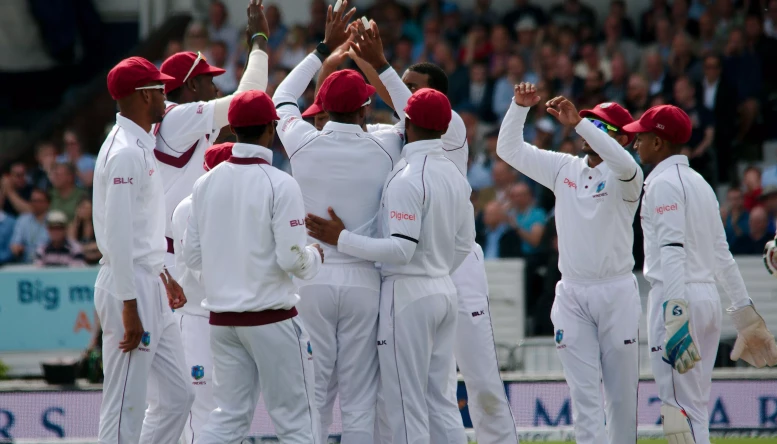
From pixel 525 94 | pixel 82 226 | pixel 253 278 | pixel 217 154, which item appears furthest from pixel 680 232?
pixel 82 226

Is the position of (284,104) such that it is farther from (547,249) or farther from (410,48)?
(410,48)

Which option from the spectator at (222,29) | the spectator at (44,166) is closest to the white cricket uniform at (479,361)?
the spectator at (44,166)

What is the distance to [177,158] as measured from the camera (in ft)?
23.2

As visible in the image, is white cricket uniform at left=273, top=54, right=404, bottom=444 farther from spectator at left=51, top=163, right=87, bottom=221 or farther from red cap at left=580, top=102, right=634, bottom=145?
spectator at left=51, top=163, right=87, bottom=221

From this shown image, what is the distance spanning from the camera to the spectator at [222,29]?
55.6ft

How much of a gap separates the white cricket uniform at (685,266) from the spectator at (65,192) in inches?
365

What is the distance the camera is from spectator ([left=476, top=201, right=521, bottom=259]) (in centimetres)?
1236

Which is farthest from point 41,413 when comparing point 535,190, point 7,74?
point 7,74

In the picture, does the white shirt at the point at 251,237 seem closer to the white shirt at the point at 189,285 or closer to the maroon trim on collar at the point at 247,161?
the maroon trim on collar at the point at 247,161

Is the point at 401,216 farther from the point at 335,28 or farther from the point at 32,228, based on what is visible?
the point at 32,228

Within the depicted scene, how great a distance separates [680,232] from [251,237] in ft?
9.19

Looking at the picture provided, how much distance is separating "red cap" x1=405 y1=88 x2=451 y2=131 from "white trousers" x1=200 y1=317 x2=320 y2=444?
1.42 m

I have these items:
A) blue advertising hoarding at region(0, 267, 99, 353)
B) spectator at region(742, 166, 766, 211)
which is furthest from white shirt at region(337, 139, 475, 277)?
spectator at region(742, 166, 766, 211)

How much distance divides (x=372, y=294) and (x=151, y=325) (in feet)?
4.28
